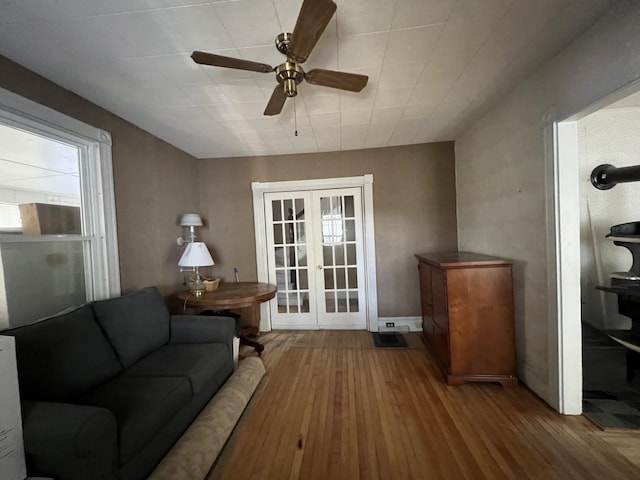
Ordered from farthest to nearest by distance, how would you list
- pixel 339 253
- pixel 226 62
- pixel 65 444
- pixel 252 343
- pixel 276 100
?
pixel 339 253 < pixel 252 343 < pixel 276 100 < pixel 226 62 < pixel 65 444

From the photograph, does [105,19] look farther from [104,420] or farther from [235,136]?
[104,420]

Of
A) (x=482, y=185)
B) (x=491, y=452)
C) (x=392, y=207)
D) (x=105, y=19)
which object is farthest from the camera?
(x=392, y=207)

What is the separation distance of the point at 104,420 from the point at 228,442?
807 mm

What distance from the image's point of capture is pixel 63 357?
1.33 meters

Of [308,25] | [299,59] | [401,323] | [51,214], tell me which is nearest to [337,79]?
[299,59]

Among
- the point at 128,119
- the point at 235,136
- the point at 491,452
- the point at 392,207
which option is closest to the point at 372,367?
the point at 491,452

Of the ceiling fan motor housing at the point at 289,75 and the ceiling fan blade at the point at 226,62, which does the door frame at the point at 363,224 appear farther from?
the ceiling fan blade at the point at 226,62

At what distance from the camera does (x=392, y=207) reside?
3.19 metres

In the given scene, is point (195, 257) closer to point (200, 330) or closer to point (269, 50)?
point (200, 330)

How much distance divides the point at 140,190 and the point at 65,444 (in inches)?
81.1

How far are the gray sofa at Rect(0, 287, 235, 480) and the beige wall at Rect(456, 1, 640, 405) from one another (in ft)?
8.06

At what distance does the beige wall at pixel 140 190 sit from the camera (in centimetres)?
179

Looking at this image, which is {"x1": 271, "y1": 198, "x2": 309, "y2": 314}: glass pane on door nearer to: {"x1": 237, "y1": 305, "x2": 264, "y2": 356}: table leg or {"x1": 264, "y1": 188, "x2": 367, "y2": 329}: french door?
{"x1": 264, "y1": 188, "x2": 367, "y2": 329}: french door

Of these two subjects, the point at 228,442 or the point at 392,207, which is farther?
the point at 392,207
